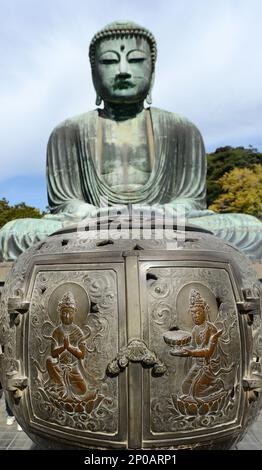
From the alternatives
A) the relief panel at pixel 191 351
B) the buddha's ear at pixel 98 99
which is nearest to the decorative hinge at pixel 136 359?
the relief panel at pixel 191 351

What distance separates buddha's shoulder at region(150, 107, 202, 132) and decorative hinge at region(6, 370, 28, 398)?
466 cm

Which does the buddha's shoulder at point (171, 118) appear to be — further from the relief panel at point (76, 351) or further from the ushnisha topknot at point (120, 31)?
the relief panel at point (76, 351)

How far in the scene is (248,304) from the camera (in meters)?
1.68

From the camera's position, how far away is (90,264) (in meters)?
1.63

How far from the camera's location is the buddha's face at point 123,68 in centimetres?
536

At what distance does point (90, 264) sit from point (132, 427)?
62 centimetres

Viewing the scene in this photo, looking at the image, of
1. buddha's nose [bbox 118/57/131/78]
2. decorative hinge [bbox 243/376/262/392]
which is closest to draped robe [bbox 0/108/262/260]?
buddha's nose [bbox 118/57/131/78]

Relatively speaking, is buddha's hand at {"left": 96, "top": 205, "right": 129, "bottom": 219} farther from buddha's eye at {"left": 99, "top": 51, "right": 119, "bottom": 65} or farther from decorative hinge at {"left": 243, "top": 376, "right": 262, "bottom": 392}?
buddha's eye at {"left": 99, "top": 51, "right": 119, "bottom": 65}

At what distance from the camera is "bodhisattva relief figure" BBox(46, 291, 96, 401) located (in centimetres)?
155

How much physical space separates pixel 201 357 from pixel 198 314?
161mm

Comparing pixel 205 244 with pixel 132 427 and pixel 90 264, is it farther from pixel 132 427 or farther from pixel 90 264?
pixel 132 427

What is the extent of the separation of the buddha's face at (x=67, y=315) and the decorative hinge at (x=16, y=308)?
0.20m

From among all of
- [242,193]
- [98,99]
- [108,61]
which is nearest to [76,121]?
[98,99]

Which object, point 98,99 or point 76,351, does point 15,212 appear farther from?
point 76,351
